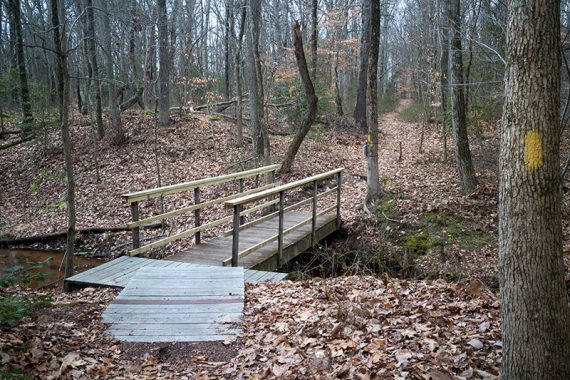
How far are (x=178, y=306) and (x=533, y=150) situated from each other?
13.4 feet

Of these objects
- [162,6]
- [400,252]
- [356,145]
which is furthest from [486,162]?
[162,6]

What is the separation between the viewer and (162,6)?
18.1 meters

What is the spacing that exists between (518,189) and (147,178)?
13.2 meters

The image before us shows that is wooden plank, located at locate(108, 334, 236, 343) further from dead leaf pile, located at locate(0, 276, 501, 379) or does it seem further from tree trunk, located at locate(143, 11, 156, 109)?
tree trunk, located at locate(143, 11, 156, 109)

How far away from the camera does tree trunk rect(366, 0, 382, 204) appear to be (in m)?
11.1

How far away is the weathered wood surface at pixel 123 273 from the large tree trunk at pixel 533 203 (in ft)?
13.8

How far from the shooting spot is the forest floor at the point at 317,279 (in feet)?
12.9

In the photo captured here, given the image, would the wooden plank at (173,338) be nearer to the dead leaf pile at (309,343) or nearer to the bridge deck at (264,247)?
the dead leaf pile at (309,343)

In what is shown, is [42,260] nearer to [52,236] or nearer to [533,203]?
[52,236]


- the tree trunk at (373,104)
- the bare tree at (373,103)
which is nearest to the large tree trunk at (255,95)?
the bare tree at (373,103)

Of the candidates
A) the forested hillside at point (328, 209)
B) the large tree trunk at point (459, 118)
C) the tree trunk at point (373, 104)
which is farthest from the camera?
the large tree trunk at point (459, 118)

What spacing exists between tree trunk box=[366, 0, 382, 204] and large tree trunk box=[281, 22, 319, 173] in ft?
8.37

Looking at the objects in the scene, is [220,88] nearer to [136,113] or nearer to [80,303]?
[136,113]

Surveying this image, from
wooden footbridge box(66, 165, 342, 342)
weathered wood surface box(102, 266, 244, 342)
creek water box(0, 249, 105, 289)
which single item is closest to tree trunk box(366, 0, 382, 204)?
wooden footbridge box(66, 165, 342, 342)
